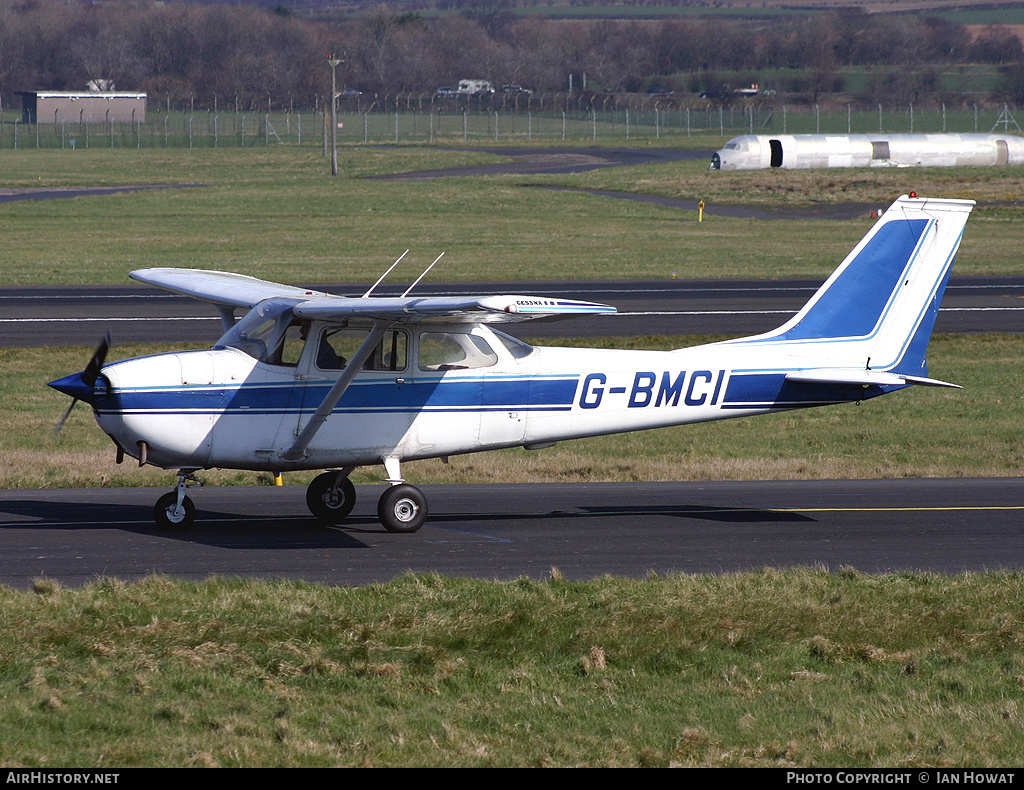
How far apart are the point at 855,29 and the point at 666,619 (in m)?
202

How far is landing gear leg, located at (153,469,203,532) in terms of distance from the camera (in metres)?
12.7

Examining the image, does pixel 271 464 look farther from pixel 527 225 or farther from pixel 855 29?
pixel 855 29

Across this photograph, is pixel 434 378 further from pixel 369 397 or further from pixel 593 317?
pixel 593 317

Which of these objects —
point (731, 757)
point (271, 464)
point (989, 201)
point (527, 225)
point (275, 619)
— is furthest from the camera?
point (989, 201)

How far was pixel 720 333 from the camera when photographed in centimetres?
2820

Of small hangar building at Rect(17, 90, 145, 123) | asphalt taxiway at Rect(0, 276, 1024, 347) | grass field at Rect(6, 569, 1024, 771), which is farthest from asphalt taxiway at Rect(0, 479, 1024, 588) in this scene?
small hangar building at Rect(17, 90, 145, 123)

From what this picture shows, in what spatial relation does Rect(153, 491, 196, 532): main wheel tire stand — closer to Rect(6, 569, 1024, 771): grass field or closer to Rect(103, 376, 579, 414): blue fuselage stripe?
Rect(103, 376, 579, 414): blue fuselage stripe

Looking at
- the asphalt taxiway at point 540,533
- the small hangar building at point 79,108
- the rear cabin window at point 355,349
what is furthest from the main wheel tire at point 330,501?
the small hangar building at point 79,108

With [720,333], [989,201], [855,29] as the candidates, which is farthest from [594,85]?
[720,333]

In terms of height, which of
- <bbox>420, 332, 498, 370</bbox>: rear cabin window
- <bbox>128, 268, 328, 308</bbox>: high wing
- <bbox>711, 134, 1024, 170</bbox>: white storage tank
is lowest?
<bbox>420, 332, 498, 370</bbox>: rear cabin window

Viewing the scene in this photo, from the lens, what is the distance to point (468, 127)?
121875mm

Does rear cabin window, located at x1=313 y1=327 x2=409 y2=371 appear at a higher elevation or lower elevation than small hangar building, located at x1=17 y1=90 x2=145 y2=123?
lower

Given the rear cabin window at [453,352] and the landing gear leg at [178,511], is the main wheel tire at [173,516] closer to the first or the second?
the landing gear leg at [178,511]

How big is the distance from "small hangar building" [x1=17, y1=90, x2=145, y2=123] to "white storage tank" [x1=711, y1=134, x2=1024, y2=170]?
78.1m
